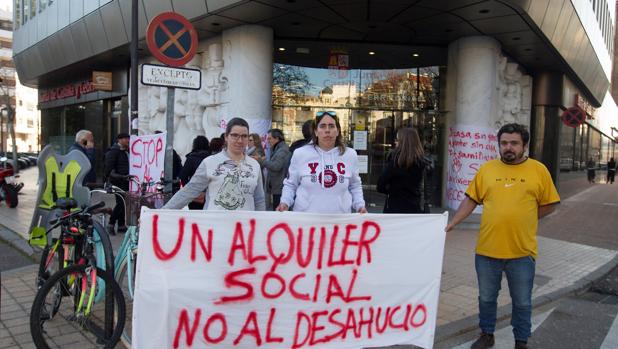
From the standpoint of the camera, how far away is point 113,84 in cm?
1694

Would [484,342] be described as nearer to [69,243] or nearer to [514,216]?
[514,216]

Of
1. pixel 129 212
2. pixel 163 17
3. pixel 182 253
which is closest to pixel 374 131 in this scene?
pixel 163 17

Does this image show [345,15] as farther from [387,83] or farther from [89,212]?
[89,212]

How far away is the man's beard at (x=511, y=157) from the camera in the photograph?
3818 millimetres

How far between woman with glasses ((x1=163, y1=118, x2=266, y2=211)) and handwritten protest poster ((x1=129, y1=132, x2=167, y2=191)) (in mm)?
1797

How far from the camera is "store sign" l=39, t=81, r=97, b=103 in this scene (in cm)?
1903

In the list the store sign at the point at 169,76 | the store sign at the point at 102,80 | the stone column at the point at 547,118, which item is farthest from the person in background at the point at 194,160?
the stone column at the point at 547,118

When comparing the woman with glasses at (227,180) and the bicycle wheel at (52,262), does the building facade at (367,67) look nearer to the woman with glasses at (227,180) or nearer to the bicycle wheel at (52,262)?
the woman with glasses at (227,180)

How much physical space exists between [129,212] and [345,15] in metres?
7.15

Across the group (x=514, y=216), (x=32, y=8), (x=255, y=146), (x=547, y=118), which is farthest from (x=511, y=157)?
(x=32, y=8)

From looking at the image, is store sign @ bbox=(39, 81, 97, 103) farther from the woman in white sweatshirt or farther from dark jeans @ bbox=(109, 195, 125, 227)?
the woman in white sweatshirt

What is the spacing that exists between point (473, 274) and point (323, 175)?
3457mm

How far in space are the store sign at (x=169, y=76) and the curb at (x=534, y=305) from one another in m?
3.80

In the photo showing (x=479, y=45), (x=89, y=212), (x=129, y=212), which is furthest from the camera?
(x=479, y=45)
